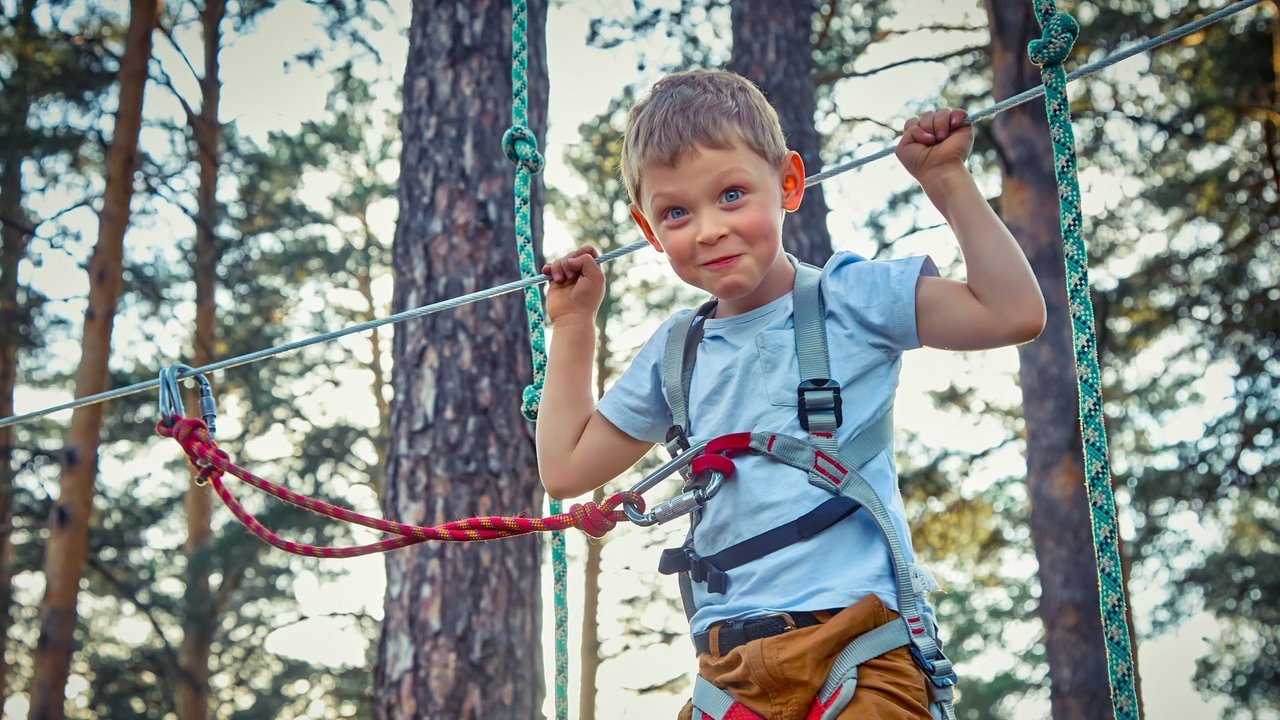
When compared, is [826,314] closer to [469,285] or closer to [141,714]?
[469,285]

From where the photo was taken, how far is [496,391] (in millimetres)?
4297

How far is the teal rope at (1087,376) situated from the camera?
1.60 meters

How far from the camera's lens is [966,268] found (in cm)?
165

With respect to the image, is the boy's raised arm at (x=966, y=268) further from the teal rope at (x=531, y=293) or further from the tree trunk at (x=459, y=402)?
the tree trunk at (x=459, y=402)

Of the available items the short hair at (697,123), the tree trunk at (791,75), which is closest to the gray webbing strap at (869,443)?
the short hair at (697,123)

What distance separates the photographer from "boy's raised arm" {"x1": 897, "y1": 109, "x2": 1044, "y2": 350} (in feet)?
5.22

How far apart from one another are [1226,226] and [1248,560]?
337cm

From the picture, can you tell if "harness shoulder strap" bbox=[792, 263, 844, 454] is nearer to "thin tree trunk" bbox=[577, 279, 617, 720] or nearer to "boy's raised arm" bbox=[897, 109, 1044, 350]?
"boy's raised arm" bbox=[897, 109, 1044, 350]

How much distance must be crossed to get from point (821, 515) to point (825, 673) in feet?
0.72

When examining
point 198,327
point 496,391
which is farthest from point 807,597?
point 198,327

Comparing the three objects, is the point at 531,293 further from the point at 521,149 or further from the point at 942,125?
the point at 942,125

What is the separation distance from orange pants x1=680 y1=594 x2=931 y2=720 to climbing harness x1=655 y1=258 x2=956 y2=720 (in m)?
0.01

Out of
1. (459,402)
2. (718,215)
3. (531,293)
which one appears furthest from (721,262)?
(459,402)

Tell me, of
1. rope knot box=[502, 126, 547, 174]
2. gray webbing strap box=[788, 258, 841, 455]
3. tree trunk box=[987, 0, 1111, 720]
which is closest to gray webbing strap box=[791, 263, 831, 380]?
gray webbing strap box=[788, 258, 841, 455]
